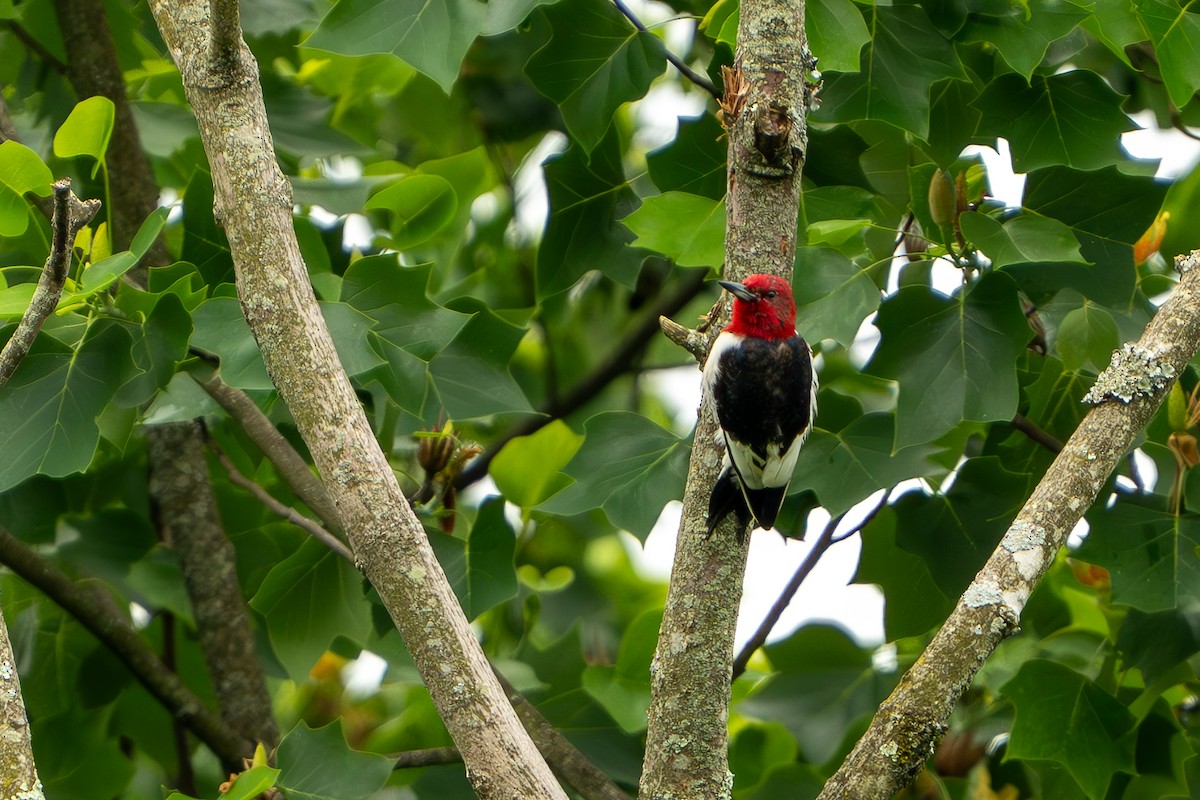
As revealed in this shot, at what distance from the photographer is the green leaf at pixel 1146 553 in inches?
104

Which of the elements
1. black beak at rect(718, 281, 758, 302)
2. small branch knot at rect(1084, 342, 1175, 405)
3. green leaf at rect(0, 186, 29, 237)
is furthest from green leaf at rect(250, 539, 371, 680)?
small branch knot at rect(1084, 342, 1175, 405)

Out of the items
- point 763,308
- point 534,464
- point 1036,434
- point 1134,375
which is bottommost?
point 534,464

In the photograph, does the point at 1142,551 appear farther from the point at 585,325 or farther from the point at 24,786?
the point at 585,325

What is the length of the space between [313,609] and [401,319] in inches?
32.7

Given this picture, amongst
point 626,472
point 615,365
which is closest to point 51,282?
point 626,472

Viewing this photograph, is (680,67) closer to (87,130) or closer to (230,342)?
(230,342)

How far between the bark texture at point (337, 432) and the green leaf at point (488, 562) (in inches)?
32.4

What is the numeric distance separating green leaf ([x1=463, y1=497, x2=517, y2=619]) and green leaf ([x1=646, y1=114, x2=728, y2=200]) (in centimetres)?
88

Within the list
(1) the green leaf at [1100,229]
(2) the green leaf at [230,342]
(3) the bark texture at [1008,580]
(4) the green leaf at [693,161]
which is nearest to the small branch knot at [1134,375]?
(3) the bark texture at [1008,580]

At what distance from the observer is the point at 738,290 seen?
212 cm

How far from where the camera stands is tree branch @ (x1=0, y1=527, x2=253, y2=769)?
10.1 ft

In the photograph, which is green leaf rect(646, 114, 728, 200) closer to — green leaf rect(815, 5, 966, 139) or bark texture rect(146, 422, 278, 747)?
green leaf rect(815, 5, 966, 139)

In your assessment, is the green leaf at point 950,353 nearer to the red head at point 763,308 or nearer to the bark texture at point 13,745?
the red head at point 763,308

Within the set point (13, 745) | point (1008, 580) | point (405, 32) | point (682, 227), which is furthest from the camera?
point (682, 227)
